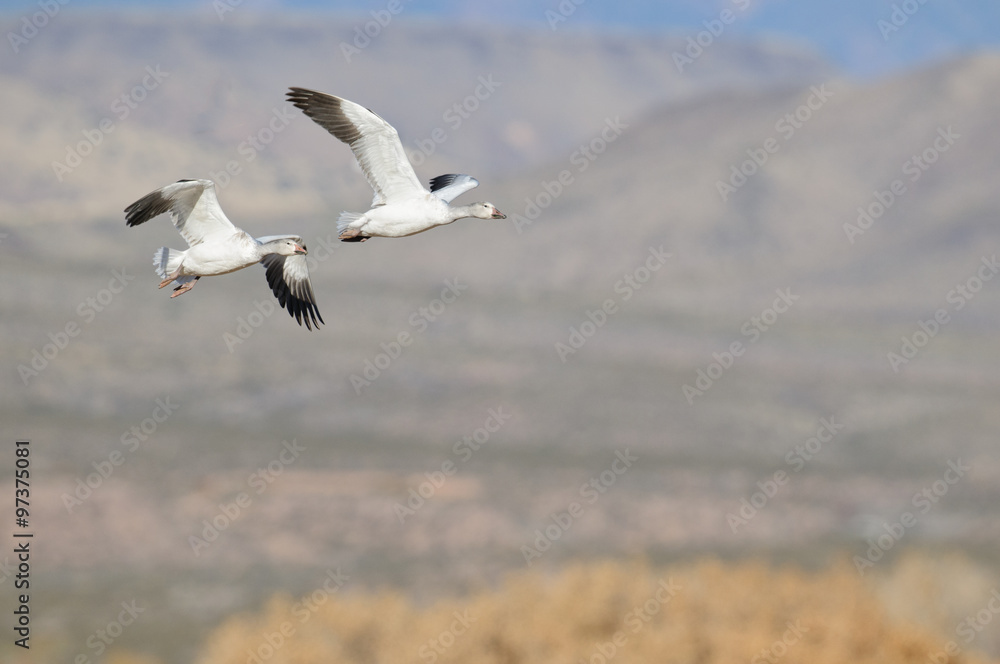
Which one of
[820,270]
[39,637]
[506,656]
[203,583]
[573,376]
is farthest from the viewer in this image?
[820,270]

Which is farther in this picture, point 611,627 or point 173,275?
point 611,627

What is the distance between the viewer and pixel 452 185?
488 inches

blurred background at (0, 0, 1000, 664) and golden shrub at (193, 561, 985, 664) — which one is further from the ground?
golden shrub at (193, 561, 985, 664)

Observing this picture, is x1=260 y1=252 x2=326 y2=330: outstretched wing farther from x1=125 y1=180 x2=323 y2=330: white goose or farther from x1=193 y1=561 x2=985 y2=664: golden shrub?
x1=193 y1=561 x2=985 y2=664: golden shrub

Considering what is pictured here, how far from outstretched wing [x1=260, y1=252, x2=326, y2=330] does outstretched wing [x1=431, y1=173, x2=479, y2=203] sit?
5.55ft

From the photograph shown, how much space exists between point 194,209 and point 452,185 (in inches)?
111

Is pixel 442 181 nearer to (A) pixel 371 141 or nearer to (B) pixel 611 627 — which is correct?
(A) pixel 371 141

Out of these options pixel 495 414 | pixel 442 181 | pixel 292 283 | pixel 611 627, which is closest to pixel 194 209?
pixel 292 283

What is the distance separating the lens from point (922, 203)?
167 meters

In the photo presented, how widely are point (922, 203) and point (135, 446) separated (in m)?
113

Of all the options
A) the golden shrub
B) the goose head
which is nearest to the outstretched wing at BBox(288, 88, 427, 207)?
the goose head

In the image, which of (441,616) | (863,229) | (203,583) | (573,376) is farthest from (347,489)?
(863,229)

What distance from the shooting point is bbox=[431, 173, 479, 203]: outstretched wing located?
39.1ft

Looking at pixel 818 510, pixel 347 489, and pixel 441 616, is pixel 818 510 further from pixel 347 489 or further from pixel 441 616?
pixel 441 616
